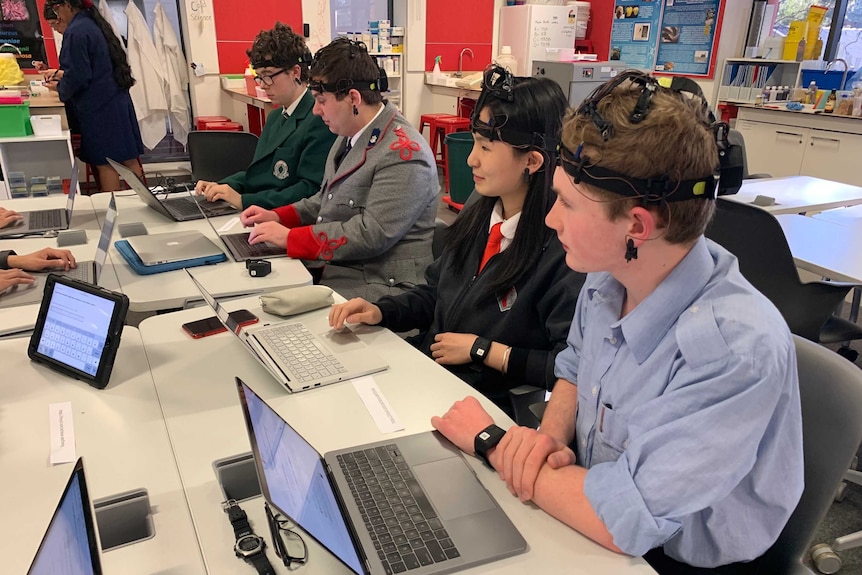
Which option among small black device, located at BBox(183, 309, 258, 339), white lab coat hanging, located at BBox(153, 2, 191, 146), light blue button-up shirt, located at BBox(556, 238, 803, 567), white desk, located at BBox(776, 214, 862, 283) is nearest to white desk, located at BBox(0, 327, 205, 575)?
small black device, located at BBox(183, 309, 258, 339)

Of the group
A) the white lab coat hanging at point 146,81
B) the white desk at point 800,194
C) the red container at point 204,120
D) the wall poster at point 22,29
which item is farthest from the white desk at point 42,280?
the wall poster at point 22,29

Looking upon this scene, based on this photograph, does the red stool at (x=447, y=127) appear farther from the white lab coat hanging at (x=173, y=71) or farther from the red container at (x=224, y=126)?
the white lab coat hanging at (x=173, y=71)

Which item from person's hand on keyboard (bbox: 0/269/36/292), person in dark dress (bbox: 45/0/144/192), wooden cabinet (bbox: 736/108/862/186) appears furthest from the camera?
wooden cabinet (bbox: 736/108/862/186)

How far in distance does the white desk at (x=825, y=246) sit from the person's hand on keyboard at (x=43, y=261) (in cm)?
240

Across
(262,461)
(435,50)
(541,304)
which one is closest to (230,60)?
(435,50)

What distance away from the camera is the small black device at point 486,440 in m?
1.10

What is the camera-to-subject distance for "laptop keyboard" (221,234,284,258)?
6.98 feet

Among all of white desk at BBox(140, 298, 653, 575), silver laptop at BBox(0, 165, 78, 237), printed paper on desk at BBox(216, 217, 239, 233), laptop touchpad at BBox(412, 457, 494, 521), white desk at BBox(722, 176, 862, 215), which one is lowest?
white desk at BBox(140, 298, 653, 575)

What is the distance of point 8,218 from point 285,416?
1.83 metres

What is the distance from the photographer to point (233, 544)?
949mm

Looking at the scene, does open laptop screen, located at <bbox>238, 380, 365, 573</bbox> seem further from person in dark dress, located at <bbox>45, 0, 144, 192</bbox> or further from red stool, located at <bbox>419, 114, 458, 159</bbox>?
red stool, located at <bbox>419, 114, 458, 159</bbox>

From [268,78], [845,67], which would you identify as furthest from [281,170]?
[845,67]

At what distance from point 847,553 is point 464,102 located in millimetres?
5421

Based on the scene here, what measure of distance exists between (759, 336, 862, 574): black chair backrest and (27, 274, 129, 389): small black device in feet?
4.32
